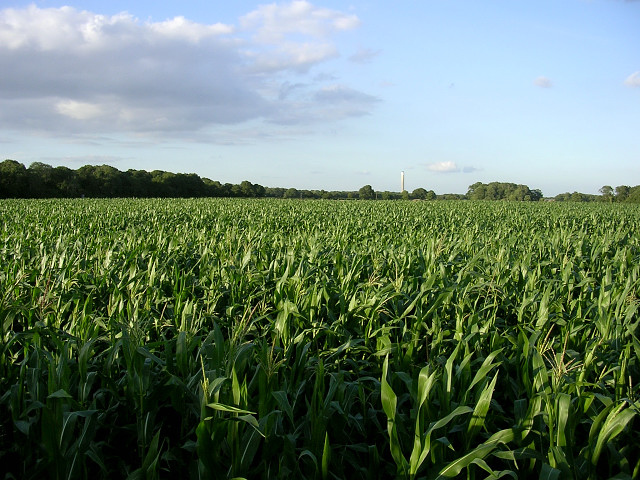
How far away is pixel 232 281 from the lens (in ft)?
15.7

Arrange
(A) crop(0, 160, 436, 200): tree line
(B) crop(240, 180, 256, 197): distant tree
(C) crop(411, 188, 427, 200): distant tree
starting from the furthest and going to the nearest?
1. (C) crop(411, 188, 427, 200): distant tree
2. (B) crop(240, 180, 256, 197): distant tree
3. (A) crop(0, 160, 436, 200): tree line

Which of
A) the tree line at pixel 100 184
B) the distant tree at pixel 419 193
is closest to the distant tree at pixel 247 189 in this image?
the tree line at pixel 100 184

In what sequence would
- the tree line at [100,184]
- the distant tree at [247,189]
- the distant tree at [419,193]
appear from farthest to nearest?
the distant tree at [419,193] < the distant tree at [247,189] < the tree line at [100,184]

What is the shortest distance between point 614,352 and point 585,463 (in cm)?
166

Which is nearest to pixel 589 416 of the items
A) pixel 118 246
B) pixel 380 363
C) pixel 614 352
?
pixel 614 352

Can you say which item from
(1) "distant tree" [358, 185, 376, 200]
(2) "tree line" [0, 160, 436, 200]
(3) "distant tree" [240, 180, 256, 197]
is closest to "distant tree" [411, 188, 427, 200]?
(2) "tree line" [0, 160, 436, 200]

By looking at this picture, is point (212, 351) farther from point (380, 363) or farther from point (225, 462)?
point (380, 363)

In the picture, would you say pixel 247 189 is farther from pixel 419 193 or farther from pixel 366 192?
pixel 419 193

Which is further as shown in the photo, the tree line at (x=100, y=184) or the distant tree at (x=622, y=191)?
the distant tree at (x=622, y=191)

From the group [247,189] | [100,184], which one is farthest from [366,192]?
[100,184]

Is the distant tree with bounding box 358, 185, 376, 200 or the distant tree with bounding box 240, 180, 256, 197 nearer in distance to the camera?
the distant tree with bounding box 240, 180, 256, 197

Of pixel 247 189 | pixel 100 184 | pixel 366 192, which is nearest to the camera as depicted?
pixel 100 184

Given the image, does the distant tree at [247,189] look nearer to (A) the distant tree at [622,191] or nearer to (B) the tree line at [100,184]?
(B) the tree line at [100,184]

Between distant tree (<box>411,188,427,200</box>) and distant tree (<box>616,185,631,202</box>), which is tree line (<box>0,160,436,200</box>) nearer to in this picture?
distant tree (<box>411,188,427,200</box>)
